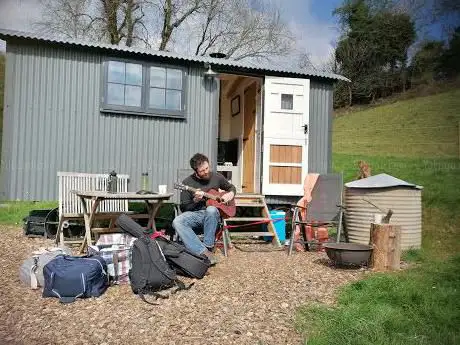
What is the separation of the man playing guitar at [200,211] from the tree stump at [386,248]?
166 centimetres

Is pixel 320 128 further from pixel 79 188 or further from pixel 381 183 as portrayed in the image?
pixel 79 188

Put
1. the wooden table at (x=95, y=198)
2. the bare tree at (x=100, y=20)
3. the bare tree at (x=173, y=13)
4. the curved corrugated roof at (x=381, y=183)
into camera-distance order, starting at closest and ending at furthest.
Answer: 1. the wooden table at (x=95, y=198)
2. the curved corrugated roof at (x=381, y=183)
3. the bare tree at (x=100, y=20)
4. the bare tree at (x=173, y=13)

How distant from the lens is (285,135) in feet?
26.4

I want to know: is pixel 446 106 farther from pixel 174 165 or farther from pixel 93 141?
pixel 93 141

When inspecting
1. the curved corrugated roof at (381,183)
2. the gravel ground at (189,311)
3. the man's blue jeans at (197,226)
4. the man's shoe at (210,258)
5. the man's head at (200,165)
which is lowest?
the gravel ground at (189,311)

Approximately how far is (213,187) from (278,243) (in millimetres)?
1441

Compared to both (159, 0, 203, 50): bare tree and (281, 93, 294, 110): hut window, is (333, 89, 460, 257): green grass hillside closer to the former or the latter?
(281, 93, 294, 110): hut window

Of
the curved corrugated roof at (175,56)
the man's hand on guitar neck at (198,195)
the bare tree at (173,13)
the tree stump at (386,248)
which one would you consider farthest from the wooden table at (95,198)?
the bare tree at (173,13)

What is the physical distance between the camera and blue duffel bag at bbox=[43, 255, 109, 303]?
3.68 metres

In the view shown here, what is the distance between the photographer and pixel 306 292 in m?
3.92

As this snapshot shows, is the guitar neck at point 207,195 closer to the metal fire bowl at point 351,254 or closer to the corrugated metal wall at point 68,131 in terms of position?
the metal fire bowl at point 351,254

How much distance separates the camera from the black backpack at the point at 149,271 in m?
3.83

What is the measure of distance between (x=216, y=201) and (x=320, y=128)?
378 cm

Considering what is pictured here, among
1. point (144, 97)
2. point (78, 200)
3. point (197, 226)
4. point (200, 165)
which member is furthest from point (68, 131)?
point (197, 226)
